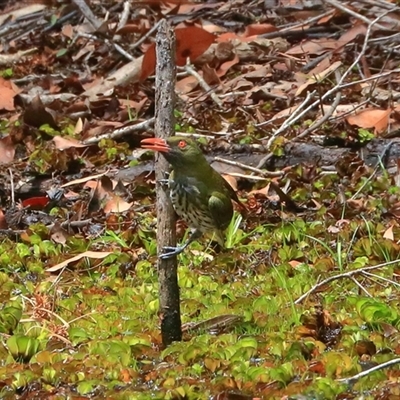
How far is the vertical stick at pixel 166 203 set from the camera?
13.5 feet

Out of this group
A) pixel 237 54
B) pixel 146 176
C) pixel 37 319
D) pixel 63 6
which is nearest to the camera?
pixel 37 319

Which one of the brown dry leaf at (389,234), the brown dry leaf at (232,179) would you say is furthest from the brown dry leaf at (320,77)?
the brown dry leaf at (389,234)

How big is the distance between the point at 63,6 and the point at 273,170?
17.4 feet

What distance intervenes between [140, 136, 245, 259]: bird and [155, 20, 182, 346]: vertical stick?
40 cm

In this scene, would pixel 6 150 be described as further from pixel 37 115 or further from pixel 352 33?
pixel 352 33

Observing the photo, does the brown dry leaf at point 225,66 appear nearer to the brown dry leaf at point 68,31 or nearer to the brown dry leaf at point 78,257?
the brown dry leaf at point 68,31

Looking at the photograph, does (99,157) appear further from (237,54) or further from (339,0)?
(339,0)

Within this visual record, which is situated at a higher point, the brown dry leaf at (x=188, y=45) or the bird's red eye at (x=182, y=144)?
the bird's red eye at (x=182, y=144)

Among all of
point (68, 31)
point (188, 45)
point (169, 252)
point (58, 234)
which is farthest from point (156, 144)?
point (68, 31)

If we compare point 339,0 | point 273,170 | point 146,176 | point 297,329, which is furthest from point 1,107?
point 297,329

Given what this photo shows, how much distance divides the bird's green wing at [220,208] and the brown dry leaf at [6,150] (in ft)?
9.20

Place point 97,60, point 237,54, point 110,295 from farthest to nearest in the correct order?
point 97,60
point 237,54
point 110,295

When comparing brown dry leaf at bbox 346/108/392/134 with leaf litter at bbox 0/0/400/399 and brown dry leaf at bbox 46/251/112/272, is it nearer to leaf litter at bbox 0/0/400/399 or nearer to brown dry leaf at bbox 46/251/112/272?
leaf litter at bbox 0/0/400/399

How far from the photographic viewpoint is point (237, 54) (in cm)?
963
